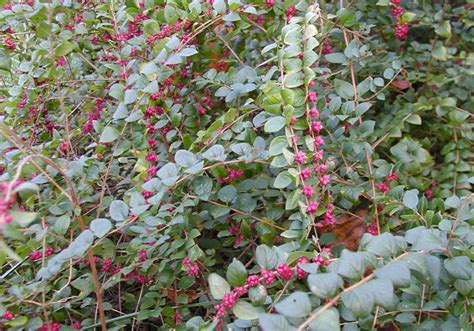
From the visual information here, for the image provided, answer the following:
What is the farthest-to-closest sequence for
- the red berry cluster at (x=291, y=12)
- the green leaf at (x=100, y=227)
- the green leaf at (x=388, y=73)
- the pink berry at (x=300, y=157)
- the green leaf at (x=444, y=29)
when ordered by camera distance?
the green leaf at (x=444, y=29) < the green leaf at (x=388, y=73) < the red berry cluster at (x=291, y=12) < the pink berry at (x=300, y=157) < the green leaf at (x=100, y=227)

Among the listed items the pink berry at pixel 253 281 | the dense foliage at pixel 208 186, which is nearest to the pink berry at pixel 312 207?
the dense foliage at pixel 208 186

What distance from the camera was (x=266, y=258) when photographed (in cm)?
94

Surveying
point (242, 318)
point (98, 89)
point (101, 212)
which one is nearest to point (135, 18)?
point (98, 89)

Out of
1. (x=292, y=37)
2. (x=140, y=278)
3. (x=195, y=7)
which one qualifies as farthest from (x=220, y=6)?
(x=140, y=278)

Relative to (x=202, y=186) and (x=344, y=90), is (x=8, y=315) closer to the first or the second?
(x=202, y=186)

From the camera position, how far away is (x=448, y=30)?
1844 mm

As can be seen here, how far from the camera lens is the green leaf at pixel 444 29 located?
184 cm

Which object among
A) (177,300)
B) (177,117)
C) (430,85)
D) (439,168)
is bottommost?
(439,168)

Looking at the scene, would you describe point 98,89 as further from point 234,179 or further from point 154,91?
point 234,179

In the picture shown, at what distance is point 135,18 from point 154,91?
36cm

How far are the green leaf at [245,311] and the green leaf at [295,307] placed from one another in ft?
0.40

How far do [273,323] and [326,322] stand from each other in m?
0.07

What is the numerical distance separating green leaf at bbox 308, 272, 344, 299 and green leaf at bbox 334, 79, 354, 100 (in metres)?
0.73

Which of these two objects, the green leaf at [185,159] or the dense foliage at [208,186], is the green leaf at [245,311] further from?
the green leaf at [185,159]
